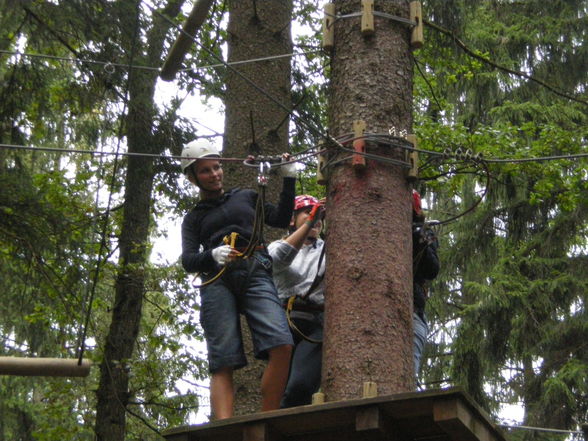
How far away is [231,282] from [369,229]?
2.57 feet

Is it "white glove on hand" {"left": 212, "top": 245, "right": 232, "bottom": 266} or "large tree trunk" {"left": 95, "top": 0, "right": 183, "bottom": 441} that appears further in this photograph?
"large tree trunk" {"left": 95, "top": 0, "right": 183, "bottom": 441}

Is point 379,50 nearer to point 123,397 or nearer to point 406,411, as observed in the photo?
point 406,411

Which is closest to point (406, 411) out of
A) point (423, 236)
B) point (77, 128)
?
point (423, 236)

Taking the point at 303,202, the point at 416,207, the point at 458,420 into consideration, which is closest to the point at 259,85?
the point at 303,202

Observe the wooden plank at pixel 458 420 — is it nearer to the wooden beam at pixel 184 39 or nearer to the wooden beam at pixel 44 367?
the wooden beam at pixel 44 367

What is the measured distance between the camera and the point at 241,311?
5.34 metres

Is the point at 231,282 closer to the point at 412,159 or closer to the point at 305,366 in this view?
the point at 305,366

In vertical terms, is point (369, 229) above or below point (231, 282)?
above

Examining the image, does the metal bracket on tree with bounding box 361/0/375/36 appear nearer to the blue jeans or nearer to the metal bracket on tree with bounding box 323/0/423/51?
the metal bracket on tree with bounding box 323/0/423/51

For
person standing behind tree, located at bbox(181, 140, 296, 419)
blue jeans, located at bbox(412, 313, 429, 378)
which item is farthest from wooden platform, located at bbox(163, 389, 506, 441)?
blue jeans, located at bbox(412, 313, 429, 378)

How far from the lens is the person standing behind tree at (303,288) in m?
5.39

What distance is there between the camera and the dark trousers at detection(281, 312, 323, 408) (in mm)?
5379

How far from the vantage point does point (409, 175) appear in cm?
509

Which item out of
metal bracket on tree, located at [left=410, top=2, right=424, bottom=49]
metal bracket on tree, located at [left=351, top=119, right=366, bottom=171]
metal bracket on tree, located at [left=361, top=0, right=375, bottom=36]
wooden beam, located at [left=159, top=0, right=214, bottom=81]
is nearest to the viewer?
metal bracket on tree, located at [left=351, top=119, right=366, bottom=171]
